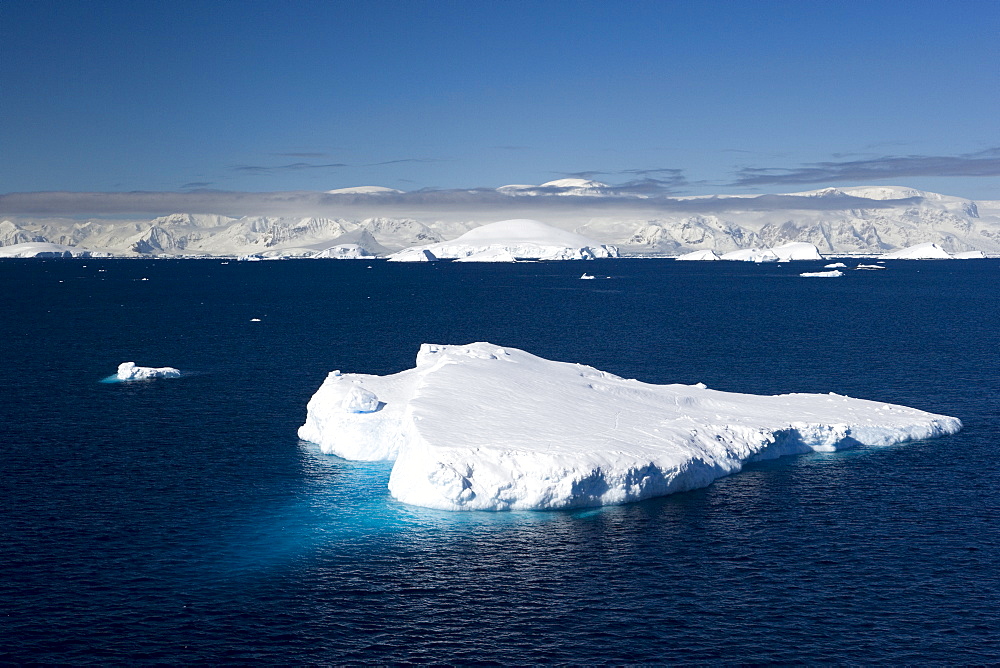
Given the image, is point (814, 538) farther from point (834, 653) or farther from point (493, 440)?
point (493, 440)

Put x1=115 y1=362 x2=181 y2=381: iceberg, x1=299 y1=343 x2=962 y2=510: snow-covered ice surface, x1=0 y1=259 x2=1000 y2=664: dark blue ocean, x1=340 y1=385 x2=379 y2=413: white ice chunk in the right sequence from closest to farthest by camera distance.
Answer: x1=0 y1=259 x2=1000 y2=664: dark blue ocean
x1=299 y1=343 x2=962 y2=510: snow-covered ice surface
x1=340 y1=385 x2=379 y2=413: white ice chunk
x1=115 y1=362 x2=181 y2=381: iceberg

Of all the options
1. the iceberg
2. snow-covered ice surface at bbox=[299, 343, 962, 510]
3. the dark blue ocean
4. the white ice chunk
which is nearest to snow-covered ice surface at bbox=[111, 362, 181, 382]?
the iceberg

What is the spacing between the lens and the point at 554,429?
2136 inches

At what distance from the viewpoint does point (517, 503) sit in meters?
47.9

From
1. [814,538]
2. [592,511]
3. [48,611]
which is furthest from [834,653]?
[48,611]

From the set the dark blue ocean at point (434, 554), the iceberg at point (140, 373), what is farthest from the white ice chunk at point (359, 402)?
the iceberg at point (140, 373)

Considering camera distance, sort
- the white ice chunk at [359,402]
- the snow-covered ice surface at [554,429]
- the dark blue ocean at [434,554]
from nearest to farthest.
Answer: the dark blue ocean at [434,554]
the snow-covered ice surface at [554,429]
the white ice chunk at [359,402]

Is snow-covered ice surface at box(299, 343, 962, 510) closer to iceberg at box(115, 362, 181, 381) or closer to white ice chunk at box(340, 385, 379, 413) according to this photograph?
white ice chunk at box(340, 385, 379, 413)

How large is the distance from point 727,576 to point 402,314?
419 ft

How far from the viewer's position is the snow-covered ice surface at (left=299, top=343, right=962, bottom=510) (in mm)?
48062

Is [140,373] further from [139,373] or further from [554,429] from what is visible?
[554,429]

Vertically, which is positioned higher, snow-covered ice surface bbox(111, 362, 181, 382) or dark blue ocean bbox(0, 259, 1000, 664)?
snow-covered ice surface bbox(111, 362, 181, 382)

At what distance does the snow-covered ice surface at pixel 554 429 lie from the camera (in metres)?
48.1

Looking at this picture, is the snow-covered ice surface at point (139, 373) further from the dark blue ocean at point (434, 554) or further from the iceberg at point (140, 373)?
the dark blue ocean at point (434, 554)
